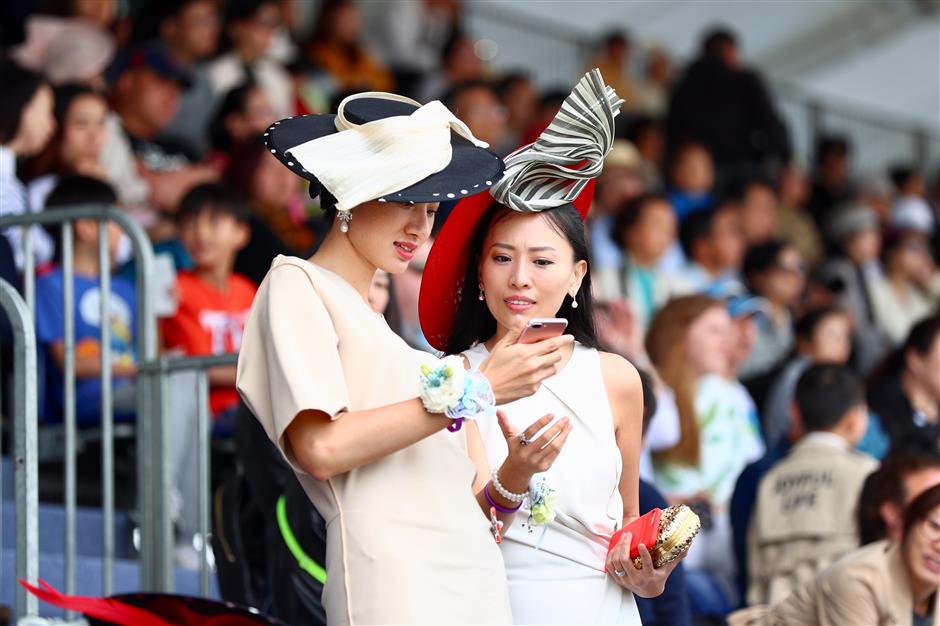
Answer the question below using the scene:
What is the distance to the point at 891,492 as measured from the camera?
5.17m

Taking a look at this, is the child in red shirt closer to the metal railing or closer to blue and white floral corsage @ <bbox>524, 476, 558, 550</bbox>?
the metal railing

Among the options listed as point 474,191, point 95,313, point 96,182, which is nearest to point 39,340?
point 95,313

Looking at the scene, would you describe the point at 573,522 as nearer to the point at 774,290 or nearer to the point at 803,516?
the point at 803,516

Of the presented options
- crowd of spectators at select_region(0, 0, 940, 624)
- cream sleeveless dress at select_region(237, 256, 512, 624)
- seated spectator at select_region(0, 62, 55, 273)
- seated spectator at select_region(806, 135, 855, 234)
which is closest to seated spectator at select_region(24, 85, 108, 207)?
crowd of spectators at select_region(0, 0, 940, 624)

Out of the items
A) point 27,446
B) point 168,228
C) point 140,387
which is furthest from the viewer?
point 168,228

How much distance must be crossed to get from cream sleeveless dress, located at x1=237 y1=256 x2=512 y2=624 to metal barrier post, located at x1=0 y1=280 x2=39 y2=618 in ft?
4.65

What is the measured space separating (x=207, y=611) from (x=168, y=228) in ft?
13.1

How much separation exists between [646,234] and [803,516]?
3.05 metres

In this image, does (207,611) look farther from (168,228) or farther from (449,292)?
(168,228)

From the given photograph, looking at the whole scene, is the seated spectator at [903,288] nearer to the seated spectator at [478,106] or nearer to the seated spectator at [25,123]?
the seated spectator at [478,106]

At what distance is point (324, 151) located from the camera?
3.05 m

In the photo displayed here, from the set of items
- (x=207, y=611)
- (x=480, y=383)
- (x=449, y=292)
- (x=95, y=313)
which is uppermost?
(x=95, y=313)

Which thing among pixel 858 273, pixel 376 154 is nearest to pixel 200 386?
pixel 376 154

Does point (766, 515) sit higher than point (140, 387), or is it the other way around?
point (140, 387)
